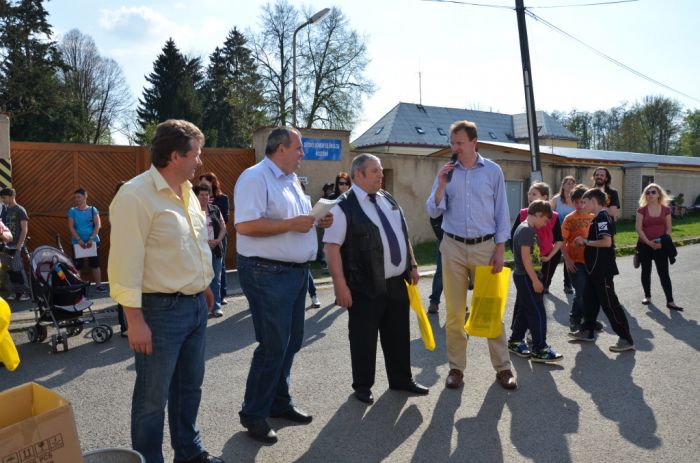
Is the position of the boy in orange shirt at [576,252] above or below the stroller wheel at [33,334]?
above

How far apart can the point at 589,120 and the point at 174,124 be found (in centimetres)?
7260

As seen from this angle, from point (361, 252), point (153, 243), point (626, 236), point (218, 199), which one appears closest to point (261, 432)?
point (361, 252)

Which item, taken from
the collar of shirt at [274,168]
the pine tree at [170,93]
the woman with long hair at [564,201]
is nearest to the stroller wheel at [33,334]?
the collar of shirt at [274,168]

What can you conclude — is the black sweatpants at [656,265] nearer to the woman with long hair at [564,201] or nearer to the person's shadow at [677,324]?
the person's shadow at [677,324]

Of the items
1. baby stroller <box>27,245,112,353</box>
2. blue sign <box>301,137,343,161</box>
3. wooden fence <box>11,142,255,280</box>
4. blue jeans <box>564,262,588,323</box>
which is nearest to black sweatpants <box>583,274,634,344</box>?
blue jeans <box>564,262,588,323</box>

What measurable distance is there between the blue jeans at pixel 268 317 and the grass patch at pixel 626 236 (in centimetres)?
891

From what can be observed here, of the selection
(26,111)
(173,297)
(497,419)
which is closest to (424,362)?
(497,419)

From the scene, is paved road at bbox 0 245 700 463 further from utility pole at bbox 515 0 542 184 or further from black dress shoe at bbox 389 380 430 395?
utility pole at bbox 515 0 542 184

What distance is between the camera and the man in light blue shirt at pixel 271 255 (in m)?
3.50

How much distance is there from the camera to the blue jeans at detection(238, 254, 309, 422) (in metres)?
3.55

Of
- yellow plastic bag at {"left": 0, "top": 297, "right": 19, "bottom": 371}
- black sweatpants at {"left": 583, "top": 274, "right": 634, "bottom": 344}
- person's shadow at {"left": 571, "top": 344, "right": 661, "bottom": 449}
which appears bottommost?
person's shadow at {"left": 571, "top": 344, "right": 661, "bottom": 449}

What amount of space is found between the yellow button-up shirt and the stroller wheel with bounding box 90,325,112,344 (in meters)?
3.88

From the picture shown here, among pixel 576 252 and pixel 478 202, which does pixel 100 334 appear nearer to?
pixel 478 202

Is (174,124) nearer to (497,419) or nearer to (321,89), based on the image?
(497,419)
